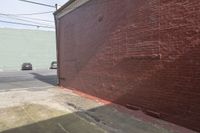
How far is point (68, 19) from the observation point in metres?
12.9

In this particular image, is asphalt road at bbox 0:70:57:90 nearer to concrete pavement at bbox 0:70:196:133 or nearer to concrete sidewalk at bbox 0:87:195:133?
concrete sidewalk at bbox 0:87:195:133

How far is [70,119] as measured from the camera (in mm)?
6926

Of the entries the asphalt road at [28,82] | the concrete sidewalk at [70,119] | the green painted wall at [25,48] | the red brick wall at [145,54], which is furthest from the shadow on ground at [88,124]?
the green painted wall at [25,48]

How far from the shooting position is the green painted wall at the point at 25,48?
118 ft

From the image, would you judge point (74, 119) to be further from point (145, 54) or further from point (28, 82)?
point (28, 82)

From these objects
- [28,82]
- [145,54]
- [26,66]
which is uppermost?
[145,54]

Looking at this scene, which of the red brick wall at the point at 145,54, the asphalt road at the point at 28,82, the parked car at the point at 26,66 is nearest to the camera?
the red brick wall at the point at 145,54

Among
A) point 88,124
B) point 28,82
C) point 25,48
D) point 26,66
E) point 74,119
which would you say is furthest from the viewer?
point 25,48

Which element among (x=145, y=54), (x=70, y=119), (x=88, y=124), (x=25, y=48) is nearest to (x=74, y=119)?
(x=70, y=119)

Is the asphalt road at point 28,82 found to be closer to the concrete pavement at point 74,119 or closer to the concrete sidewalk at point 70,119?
the concrete sidewalk at point 70,119

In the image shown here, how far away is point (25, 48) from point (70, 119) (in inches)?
1284

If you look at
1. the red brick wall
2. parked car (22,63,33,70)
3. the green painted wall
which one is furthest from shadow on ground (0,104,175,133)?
the green painted wall

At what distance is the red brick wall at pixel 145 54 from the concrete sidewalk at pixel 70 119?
1.87 ft

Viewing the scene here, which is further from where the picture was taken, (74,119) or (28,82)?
(28,82)
